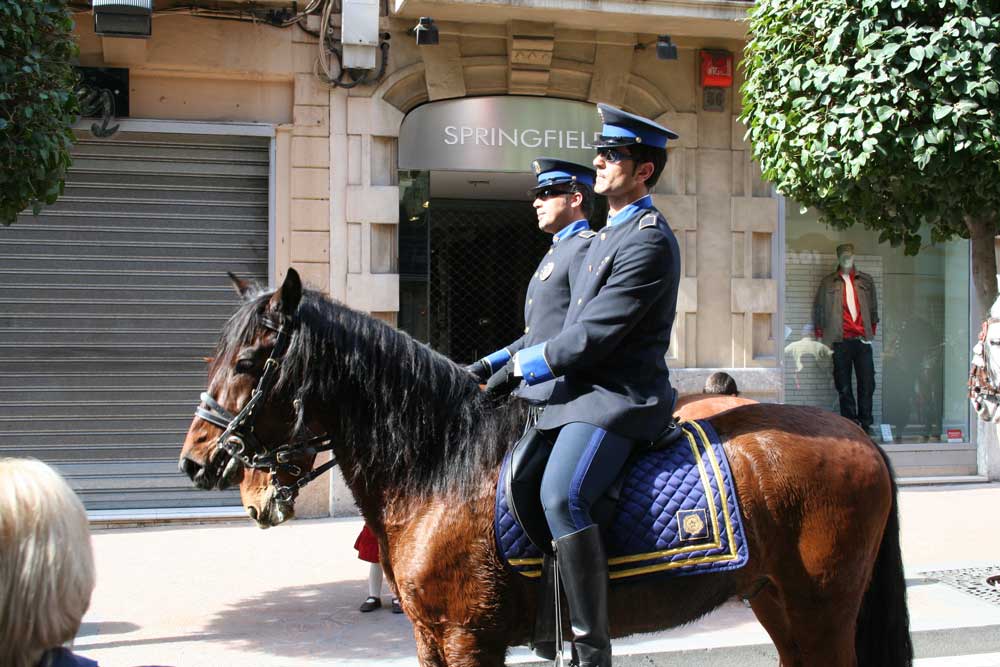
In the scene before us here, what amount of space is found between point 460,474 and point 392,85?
7049 millimetres

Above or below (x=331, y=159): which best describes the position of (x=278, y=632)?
below

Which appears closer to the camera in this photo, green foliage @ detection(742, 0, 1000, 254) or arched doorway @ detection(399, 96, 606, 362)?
green foliage @ detection(742, 0, 1000, 254)

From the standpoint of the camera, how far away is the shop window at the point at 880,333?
1126cm

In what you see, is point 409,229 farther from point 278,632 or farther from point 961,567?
point 961,567

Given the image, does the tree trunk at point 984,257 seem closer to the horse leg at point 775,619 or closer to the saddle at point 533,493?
the horse leg at point 775,619

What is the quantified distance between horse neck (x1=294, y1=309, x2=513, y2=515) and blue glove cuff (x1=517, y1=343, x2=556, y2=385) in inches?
12.9

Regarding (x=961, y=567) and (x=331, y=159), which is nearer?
(x=961, y=567)

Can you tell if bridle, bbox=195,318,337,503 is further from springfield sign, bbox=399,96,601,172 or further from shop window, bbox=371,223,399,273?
springfield sign, bbox=399,96,601,172

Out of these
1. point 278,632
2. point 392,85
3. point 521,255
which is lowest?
point 278,632

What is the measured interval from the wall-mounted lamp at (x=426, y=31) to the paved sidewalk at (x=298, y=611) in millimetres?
4846

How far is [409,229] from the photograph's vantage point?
9.93 metres

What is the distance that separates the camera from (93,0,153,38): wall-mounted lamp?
8.07m

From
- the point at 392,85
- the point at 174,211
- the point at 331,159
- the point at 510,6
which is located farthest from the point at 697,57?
the point at 174,211

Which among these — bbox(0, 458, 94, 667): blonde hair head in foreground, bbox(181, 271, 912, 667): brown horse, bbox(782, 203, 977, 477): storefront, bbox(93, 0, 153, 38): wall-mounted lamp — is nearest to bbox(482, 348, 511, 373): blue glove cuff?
bbox(181, 271, 912, 667): brown horse
